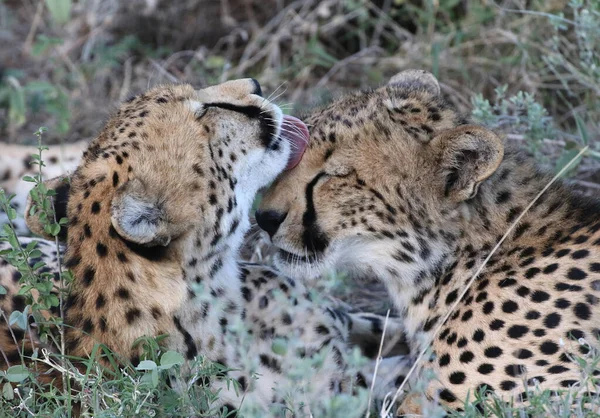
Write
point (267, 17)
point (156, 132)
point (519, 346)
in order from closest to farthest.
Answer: point (519, 346) < point (156, 132) < point (267, 17)

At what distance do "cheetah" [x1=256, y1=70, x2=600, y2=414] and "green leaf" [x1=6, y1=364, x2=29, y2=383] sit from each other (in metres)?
0.87

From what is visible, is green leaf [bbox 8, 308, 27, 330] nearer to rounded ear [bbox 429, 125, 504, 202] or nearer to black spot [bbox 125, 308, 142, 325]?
black spot [bbox 125, 308, 142, 325]

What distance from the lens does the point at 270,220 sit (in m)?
2.96

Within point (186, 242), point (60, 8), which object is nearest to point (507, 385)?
point (186, 242)

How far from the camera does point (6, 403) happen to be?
2.60 meters

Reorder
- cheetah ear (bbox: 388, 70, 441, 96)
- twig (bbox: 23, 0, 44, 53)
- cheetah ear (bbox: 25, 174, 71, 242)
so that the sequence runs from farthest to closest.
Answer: twig (bbox: 23, 0, 44, 53) → cheetah ear (bbox: 388, 70, 441, 96) → cheetah ear (bbox: 25, 174, 71, 242)

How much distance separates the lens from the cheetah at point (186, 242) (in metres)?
2.61

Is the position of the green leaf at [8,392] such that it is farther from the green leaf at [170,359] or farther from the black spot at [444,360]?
the black spot at [444,360]

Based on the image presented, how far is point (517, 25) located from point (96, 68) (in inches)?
99.1

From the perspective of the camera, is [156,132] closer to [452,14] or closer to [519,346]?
[519,346]

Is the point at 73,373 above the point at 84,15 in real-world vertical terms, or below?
below

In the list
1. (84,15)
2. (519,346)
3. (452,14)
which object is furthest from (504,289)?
(84,15)

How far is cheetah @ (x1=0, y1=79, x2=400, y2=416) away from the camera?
8.56 ft

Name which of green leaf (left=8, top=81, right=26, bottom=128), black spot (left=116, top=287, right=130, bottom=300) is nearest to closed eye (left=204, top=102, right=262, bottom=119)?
black spot (left=116, top=287, right=130, bottom=300)
